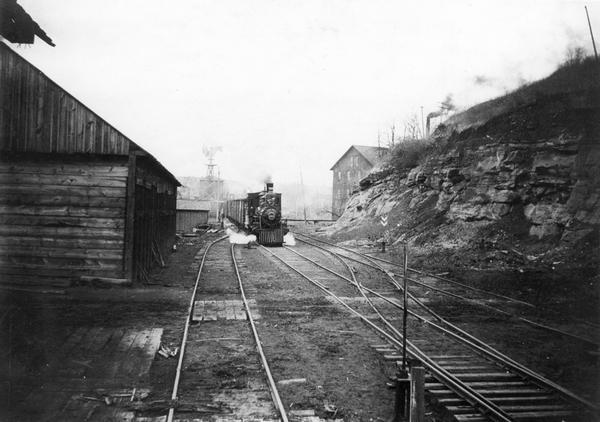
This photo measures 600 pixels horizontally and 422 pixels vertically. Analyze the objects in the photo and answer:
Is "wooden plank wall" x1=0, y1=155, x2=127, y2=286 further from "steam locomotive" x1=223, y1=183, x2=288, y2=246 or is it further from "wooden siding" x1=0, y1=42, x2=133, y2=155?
"steam locomotive" x1=223, y1=183, x2=288, y2=246

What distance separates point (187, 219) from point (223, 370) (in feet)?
94.3

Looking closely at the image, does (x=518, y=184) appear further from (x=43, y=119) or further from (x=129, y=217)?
(x=43, y=119)

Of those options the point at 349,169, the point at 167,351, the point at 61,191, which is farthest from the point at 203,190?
the point at 167,351

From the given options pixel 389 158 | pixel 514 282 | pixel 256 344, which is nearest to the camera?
pixel 256 344

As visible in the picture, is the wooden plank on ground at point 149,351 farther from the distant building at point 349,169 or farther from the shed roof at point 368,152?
the shed roof at point 368,152

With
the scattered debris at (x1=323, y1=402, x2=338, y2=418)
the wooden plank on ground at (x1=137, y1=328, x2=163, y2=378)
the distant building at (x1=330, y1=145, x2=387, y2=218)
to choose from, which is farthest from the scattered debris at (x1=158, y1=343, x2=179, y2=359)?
the distant building at (x1=330, y1=145, x2=387, y2=218)

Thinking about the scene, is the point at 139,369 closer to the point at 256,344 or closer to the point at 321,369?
the point at 256,344

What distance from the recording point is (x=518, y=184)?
17.6 meters

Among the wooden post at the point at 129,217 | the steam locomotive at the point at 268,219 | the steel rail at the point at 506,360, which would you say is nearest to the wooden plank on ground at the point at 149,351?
the wooden post at the point at 129,217

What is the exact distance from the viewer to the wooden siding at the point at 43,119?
407 inches

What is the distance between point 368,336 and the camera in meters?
8.05

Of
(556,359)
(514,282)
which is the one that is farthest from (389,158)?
(556,359)

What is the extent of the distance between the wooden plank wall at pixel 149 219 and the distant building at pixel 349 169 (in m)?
36.2

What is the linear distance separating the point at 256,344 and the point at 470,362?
143 inches
